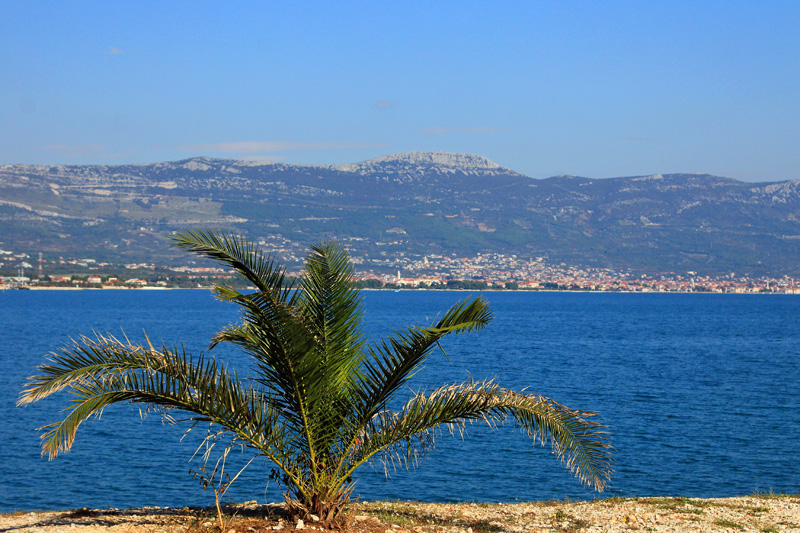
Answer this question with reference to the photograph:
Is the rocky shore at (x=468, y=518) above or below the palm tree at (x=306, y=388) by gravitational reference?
below

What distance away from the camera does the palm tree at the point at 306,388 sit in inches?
309

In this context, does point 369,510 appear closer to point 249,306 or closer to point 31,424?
point 249,306

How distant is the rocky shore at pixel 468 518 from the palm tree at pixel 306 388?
0.75 metres

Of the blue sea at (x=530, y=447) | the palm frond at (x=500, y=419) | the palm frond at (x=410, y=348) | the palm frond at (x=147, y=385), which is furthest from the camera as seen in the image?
the blue sea at (x=530, y=447)

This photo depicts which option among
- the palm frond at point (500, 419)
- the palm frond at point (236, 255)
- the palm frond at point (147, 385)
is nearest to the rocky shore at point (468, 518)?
A: the palm frond at point (500, 419)

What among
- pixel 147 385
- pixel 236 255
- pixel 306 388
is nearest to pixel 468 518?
pixel 306 388

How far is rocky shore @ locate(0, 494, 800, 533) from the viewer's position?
842 cm

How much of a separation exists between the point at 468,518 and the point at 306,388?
10.1 feet

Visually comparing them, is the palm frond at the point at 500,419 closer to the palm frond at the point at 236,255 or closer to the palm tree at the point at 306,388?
the palm tree at the point at 306,388

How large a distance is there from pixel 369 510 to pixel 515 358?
3763cm

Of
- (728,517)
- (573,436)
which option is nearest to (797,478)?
(728,517)

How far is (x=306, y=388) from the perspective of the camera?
8.30 metres

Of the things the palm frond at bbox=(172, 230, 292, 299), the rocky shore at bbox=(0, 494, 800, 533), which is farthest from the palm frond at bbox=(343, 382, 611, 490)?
the palm frond at bbox=(172, 230, 292, 299)

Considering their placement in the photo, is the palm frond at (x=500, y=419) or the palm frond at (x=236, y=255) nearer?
the palm frond at (x=236, y=255)
